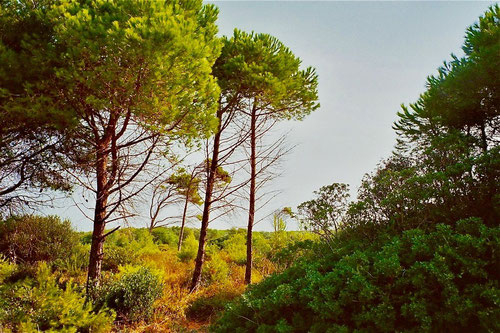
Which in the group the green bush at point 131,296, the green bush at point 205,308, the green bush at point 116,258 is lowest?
the green bush at point 205,308

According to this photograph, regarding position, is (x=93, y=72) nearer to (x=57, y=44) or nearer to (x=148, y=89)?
(x=148, y=89)

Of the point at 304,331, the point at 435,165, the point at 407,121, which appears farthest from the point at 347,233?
the point at 407,121

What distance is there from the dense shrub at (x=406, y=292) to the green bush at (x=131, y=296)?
102 inches

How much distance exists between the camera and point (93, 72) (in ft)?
17.5

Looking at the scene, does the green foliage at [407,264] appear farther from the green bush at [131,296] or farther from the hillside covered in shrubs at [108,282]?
the green bush at [131,296]

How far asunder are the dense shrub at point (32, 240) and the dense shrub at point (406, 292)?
8.62m

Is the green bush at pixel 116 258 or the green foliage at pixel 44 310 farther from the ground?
the green bush at pixel 116 258

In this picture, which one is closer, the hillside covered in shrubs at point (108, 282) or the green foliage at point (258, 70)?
the hillside covered in shrubs at point (108, 282)

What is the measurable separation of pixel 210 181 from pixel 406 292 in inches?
220

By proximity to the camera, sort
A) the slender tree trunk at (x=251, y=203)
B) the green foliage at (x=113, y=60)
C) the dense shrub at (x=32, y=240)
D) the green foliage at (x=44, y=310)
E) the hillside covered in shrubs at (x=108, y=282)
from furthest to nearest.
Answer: the dense shrub at (x=32, y=240), the slender tree trunk at (x=251, y=203), the green foliage at (x=113, y=60), the hillside covered in shrubs at (x=108, y=282), the green foliage at (x=44, y=310)

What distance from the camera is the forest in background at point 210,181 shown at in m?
3.57

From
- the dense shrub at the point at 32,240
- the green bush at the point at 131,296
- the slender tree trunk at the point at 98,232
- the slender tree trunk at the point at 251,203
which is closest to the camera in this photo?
the green bush at the point at 131,296

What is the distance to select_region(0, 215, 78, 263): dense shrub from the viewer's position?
968 cm

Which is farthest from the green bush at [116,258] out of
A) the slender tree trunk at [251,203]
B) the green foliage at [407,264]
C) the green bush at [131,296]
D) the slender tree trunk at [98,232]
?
the green foliage at [407,264]
